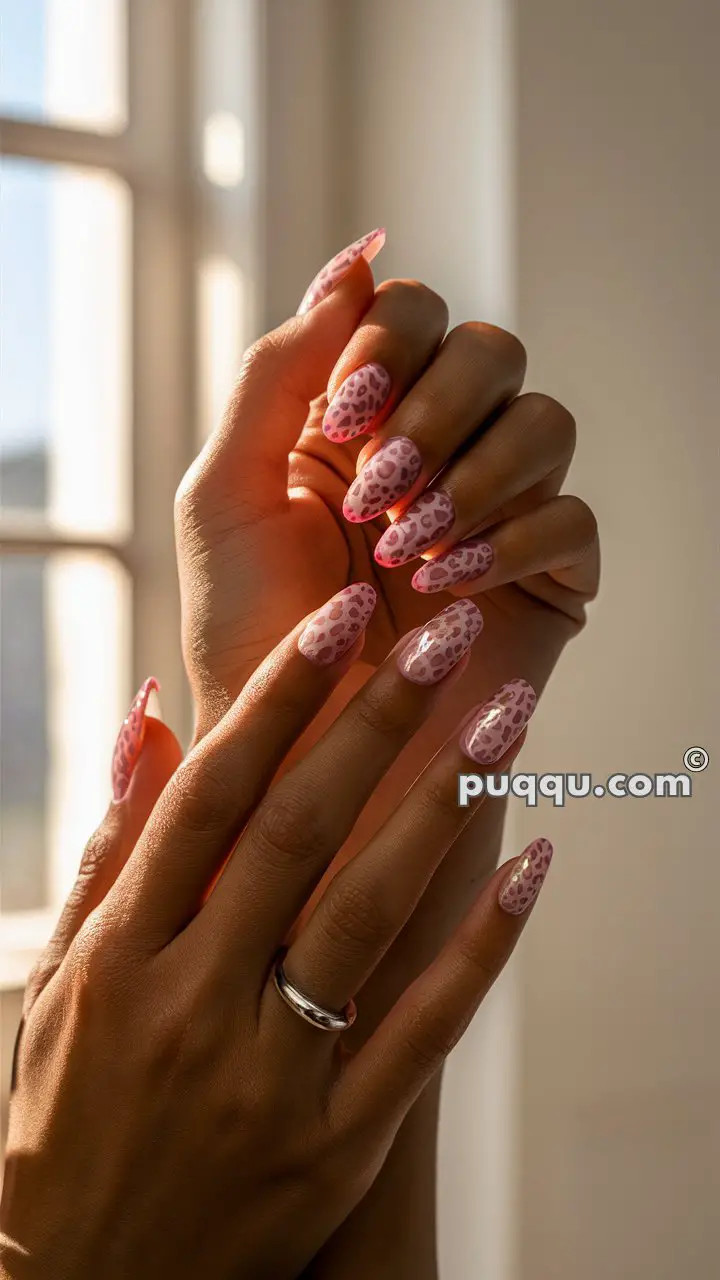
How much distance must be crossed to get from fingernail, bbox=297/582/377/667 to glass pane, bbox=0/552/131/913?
692 millimetres

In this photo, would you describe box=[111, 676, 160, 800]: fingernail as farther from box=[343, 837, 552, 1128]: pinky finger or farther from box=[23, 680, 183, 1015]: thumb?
box=[343, 837, 552, 1128]: pinky finger

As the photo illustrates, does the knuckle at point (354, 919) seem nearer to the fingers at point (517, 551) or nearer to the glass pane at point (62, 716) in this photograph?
the fingers at point (517, 551)

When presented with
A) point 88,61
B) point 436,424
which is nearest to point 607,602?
point 436,424

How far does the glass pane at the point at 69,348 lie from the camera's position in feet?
3.79

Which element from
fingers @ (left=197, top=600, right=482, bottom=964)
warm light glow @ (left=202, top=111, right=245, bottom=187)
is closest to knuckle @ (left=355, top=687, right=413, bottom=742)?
fingers @ (left=197, top=600, right=482, bottom=964)

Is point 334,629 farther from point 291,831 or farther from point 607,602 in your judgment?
point 607,602

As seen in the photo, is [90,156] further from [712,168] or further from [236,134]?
[712,168]

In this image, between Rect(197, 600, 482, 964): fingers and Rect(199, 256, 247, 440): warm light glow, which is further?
Rect(199, 256, 247, 440): warm light glow

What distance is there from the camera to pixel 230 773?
55 centimetres

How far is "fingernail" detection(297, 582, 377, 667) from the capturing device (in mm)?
532

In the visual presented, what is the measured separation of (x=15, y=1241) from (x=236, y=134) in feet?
3.42

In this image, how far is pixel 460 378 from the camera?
0.59m

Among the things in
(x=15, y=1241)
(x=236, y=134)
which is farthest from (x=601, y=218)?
(x=15, y=1241)

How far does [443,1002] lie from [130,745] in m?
0.26
